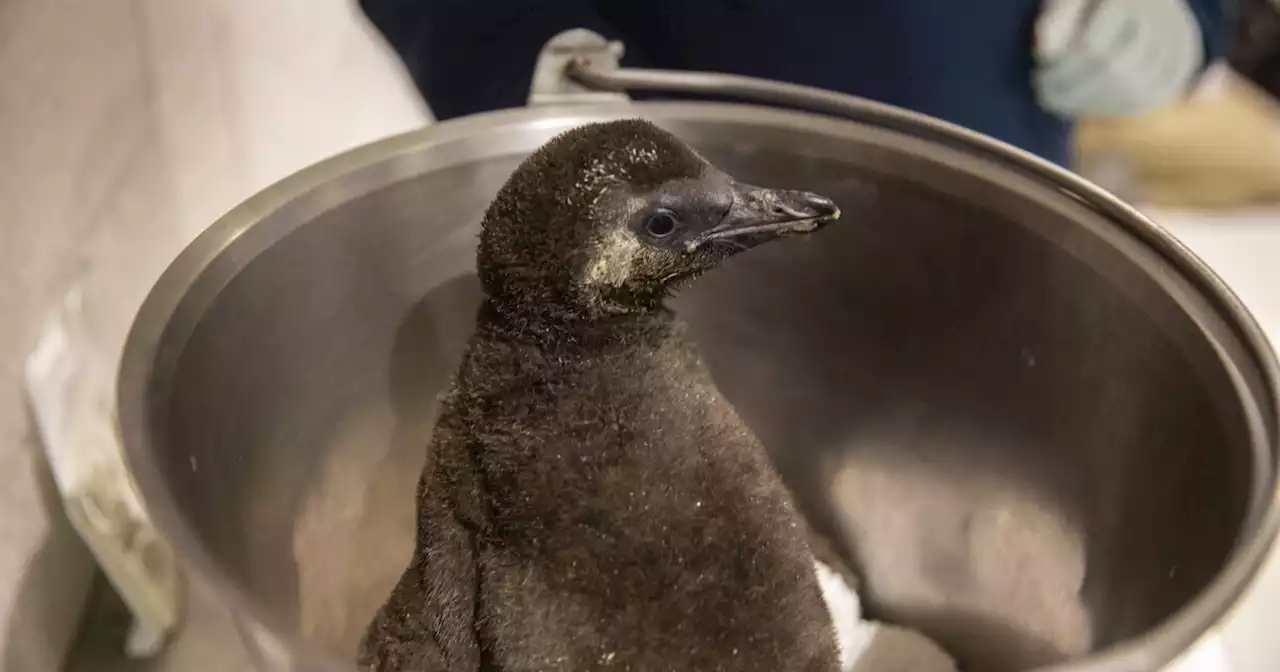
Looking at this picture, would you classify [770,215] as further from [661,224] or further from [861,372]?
[861,372]

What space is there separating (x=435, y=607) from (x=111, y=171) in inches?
14.6

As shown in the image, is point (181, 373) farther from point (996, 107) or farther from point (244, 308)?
point (996, 107)

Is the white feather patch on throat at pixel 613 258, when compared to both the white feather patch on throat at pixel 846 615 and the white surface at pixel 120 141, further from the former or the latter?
the white surface at pixel 120 141

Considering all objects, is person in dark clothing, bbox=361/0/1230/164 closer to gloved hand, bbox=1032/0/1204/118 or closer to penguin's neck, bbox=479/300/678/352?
gloved hand, bbox=1032/0/1204/118

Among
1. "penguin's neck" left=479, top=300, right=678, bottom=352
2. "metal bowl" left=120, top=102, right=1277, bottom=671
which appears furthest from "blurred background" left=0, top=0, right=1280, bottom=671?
"penguin's neck" left=479, top=300, right=678, bottom=352

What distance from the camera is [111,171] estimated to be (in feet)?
1.92

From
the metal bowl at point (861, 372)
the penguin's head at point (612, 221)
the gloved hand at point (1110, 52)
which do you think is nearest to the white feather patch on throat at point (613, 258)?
the penguin's head at point (612, 221)

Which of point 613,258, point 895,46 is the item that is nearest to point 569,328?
point 613,258

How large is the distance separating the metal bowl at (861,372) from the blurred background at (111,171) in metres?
0.12

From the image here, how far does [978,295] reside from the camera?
0.46 metres

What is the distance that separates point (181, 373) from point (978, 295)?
32 cm

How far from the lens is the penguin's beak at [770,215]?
0.33 meters

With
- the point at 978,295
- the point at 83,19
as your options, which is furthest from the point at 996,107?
the point at 83,19

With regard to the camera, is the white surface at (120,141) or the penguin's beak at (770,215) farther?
the white surface at (120,141)
